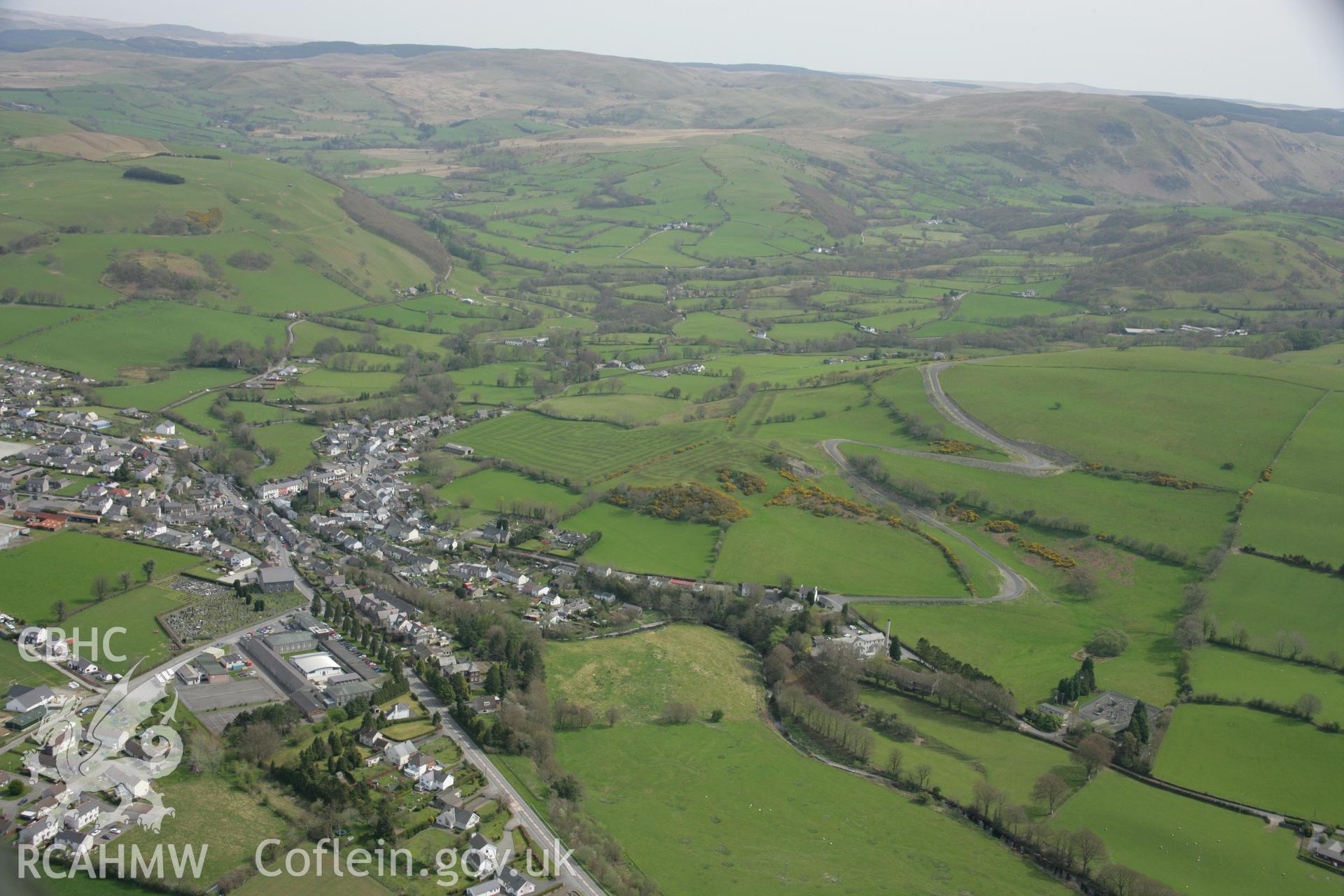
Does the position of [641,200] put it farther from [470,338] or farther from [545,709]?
[545,709]

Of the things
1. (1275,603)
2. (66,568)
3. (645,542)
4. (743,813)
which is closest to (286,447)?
(66,568)

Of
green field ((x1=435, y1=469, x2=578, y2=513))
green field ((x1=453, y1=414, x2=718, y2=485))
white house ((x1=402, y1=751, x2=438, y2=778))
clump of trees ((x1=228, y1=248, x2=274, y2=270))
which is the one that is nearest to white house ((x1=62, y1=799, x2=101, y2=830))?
white house ((x1=402, y1=751, x2=438, y2=778))

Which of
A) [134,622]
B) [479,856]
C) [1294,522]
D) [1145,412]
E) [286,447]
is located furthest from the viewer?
[1145,412]

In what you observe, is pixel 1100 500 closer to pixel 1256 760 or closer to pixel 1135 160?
pixel 1256 760

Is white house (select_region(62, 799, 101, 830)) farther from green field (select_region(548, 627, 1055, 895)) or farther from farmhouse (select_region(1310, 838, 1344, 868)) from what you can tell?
farmhouse (select_region(1310, 838, 1344, 868))

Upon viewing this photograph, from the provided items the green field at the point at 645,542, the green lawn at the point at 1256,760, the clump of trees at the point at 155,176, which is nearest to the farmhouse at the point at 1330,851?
the green lawn at the point at 1256,760
